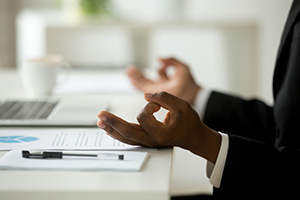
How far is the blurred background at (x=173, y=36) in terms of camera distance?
278 centimetres

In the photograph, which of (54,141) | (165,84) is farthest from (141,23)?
(54,141)

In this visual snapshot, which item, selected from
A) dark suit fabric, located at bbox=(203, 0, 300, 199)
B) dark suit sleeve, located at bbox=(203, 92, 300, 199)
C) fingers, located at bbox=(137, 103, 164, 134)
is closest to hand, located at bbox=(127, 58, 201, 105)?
dark suit fabric, located at bbox=(203, 0, 300, 199)

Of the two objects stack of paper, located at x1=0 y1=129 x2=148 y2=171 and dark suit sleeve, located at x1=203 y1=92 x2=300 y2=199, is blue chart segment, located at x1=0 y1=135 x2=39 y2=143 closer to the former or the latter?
stack of paper, located at x1=0 y1=129 x2=148 y2=171

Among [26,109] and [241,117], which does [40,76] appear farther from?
[241,117]

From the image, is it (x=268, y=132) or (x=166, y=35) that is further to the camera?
(x=166, y=35)

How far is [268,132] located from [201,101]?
0.20 meters

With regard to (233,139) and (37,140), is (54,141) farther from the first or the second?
(233,139)

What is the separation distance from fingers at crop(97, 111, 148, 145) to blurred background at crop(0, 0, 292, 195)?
2.23 metres

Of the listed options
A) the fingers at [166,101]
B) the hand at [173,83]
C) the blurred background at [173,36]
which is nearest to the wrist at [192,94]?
the hand at [173,83]

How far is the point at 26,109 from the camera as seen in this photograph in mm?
792

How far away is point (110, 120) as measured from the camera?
1.71 feet

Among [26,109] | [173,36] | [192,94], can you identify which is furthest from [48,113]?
[173,36]

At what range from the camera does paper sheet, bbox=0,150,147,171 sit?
456mm

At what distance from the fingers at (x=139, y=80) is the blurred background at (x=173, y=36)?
5.39 ft
